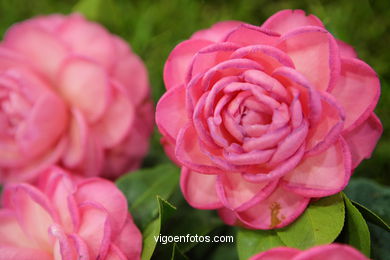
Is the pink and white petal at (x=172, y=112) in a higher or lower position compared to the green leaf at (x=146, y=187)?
higher

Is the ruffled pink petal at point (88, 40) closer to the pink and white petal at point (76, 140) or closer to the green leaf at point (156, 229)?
the pink and white petal at point (76, 140)

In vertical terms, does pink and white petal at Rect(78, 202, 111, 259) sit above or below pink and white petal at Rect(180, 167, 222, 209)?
below

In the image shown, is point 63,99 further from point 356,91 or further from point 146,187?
point 356,91

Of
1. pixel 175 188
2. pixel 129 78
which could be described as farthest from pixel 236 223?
pixel 129 78

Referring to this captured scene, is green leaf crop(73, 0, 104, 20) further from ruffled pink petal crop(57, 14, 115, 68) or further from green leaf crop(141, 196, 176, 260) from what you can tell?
green leaf crop(141, 196, 176, 260)

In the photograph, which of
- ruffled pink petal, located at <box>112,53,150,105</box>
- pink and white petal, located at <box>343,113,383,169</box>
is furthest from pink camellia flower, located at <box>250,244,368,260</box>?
ruffled pink petal, located at <box>112,53,150,105</box>

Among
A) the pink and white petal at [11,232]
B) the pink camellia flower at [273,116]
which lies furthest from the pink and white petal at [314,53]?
the pink and white petal at [11,232]

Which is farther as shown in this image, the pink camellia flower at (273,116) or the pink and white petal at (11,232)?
the pink and white petal at (11,232)
